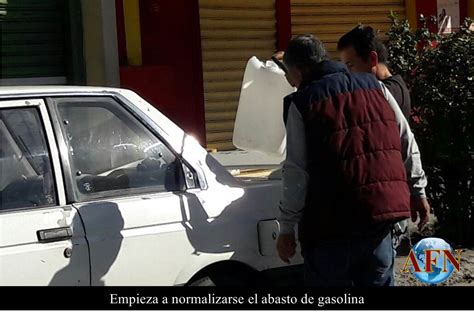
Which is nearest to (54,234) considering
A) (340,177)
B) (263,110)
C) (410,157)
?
(340,177)

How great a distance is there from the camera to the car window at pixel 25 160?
359 centimetres

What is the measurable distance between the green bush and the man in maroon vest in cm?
302

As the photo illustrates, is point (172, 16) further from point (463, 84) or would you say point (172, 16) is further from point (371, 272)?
point (371, 272)

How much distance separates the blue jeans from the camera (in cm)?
358

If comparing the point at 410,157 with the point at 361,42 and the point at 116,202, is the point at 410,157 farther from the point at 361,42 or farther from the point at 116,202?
the point at 116,202

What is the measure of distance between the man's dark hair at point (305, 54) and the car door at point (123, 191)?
2.52ft

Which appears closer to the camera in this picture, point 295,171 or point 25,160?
point 295,171

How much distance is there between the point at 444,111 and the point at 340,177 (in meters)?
3.36

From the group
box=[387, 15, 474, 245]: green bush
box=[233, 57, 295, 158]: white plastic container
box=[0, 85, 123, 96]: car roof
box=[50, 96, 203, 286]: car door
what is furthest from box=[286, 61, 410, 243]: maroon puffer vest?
box=[387, 15, 474, 245]: green bush

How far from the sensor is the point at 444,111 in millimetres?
6570

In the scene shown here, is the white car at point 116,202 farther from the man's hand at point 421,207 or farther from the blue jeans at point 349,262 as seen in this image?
the man's hand at point 421,207

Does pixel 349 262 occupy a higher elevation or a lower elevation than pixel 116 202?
lower

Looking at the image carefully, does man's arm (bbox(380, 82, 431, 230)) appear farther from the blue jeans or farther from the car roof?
the car roof
